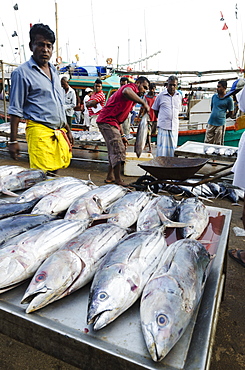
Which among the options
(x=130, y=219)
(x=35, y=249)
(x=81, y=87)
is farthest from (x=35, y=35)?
(x=81, y=87)

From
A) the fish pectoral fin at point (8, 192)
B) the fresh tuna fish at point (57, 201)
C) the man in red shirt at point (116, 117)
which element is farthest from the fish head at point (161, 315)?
the man in red shirt at point (116, 117)

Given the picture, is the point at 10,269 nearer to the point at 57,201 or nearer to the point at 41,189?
the point at 57,201

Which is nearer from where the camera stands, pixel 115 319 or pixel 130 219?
pixel 115 319

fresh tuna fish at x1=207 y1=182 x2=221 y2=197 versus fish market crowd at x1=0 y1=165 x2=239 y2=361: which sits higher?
fish market crowd at x1=0 y1=165 x2=239 y2=361

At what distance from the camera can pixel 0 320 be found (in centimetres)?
120

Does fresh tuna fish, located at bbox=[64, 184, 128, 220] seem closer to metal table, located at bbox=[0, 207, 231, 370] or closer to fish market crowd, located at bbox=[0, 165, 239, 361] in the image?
fish market crowd, located at bbox=[0, 165, 239, 361]

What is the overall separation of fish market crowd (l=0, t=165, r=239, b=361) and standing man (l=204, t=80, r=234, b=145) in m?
6.33

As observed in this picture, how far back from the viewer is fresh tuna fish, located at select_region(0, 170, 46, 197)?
2.70m

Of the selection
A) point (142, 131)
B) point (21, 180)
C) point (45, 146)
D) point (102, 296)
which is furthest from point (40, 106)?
point (102, 296)

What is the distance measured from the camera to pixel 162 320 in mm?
1012

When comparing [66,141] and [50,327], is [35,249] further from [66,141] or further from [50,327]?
[66,141]

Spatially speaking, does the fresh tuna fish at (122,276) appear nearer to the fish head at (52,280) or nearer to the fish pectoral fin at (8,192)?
the fish head at (52,280)

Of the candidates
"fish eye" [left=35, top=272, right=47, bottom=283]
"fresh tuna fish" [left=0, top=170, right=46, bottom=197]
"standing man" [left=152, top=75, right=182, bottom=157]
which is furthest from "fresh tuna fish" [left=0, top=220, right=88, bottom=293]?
"standing man" [left=152, top=75, right=182, bottom=157]

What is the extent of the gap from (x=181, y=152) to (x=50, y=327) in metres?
5.24
